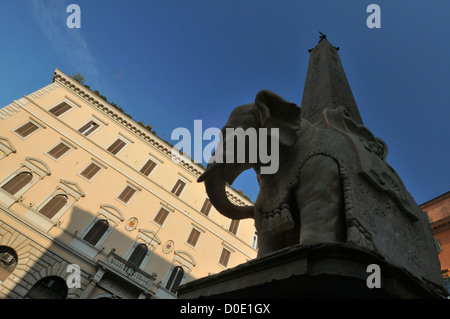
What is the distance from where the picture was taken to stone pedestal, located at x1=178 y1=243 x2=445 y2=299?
40.0 inches

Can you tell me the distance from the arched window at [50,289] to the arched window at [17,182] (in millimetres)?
4523

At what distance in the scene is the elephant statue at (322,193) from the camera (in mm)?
1490

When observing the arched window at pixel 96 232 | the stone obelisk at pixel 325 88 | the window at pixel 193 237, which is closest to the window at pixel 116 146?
the arched window at pixel 96 232

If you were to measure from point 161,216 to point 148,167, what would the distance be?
12.7ft

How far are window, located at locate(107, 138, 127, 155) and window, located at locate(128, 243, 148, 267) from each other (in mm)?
6660

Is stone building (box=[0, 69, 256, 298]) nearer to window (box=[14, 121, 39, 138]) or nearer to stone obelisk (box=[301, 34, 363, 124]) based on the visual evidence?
window (box=[14, 121, 39, 138])

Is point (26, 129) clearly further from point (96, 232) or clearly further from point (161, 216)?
point (161, 216)

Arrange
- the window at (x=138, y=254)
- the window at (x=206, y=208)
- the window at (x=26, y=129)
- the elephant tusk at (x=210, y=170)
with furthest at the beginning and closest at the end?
the window at (x=206, y=208), the window at (x=26, y=129), the window at (x=138, y=254), the elephant tusk at (x=210, y=170)

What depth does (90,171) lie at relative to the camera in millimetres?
17094

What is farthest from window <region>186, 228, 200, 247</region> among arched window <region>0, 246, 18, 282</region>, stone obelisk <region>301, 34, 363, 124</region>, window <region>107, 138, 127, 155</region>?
stone obelisk <region>301, 34, 363, 124</region>

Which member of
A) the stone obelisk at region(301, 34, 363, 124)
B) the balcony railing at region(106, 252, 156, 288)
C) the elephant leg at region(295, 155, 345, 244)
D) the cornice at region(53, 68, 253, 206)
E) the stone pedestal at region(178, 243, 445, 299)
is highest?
the cornice at region(53, 68, 253, 206)

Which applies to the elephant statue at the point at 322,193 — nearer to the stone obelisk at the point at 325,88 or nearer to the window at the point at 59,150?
the stone obelisk at the point at 325,88
